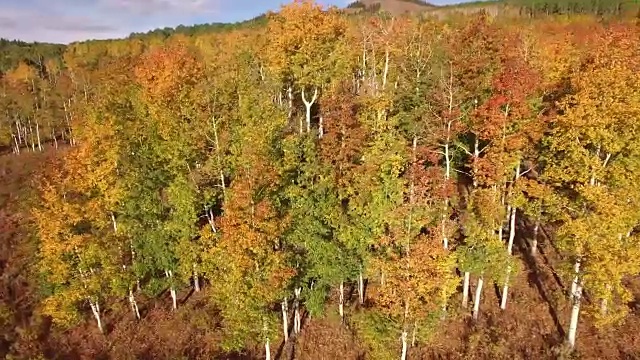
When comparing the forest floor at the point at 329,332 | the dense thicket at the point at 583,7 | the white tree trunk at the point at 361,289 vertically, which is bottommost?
the forest floor at the point at 329,332

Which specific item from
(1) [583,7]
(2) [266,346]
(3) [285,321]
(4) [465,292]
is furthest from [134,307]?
(1) [583,7]

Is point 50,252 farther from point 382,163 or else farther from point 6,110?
point 6,110

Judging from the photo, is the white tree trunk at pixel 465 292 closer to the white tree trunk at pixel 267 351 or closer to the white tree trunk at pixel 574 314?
the white tree trunk at pixel 574 314

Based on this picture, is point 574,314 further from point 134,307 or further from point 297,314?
point 134,307

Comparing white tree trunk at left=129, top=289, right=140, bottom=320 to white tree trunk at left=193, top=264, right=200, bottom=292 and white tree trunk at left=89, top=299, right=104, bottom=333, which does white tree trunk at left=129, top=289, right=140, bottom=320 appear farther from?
white tree trunk at left=193, top=264, right=200, bottom=292

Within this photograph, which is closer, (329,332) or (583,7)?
(329,332)

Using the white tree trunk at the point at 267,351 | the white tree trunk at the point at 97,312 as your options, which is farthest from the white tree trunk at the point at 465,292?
the white tree trunk at the point at 97,312

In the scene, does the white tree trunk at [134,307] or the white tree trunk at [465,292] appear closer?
the white tree trunk at [465,292]
